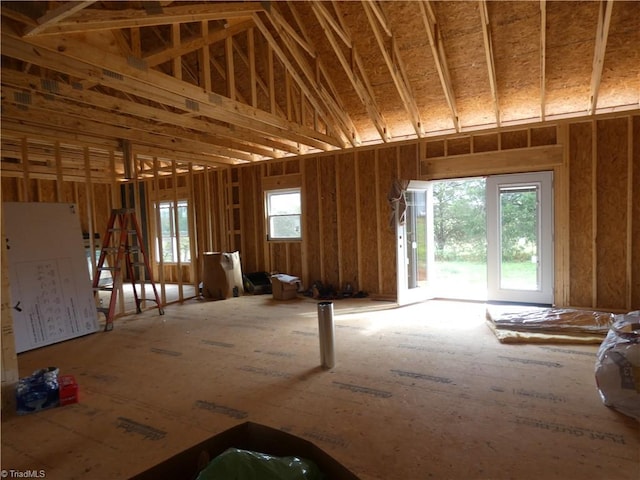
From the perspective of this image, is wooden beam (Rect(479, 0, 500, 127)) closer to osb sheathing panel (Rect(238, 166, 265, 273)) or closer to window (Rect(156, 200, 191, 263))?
osb sheathing panel (Rect(238, 166, 265, 273))

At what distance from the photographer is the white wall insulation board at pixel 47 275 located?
14.5ft

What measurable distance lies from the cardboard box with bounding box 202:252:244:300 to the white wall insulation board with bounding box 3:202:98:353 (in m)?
2.40

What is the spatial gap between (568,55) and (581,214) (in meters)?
2.25

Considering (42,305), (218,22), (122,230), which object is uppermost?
(218,22)

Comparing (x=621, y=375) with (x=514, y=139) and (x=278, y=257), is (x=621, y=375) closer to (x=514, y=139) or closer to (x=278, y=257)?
(x=514, y=139)

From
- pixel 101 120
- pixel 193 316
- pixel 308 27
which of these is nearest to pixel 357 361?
pixel 193 316

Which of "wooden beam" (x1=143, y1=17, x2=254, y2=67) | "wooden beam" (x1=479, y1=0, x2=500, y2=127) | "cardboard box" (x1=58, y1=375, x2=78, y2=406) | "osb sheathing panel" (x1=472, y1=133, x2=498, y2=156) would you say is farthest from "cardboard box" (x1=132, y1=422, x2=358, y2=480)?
"osb sheathing panel" (x1=472, y1=133, x2=498, y2=156)

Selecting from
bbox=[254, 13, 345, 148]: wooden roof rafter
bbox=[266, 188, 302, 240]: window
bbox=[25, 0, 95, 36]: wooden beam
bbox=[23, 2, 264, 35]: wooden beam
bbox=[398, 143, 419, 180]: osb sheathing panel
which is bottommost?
bbox=[266, 188, 302, 240]: window

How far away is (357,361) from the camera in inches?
146

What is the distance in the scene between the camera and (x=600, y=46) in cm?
434

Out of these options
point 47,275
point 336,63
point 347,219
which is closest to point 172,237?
point 47,275

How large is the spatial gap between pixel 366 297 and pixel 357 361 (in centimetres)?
330

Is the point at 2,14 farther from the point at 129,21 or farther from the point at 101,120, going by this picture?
the point at 101,120

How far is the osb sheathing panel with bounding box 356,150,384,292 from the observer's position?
6.91 m
